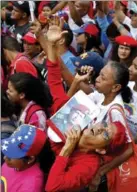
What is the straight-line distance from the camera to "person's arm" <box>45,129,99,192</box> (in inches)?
91.5

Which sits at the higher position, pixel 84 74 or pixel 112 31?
pixel 84 74

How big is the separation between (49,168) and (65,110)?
12.5 inches

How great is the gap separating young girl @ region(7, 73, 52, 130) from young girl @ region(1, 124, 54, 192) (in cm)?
46

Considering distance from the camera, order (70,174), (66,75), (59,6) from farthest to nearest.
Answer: (59,6), (66,75), (70,174)

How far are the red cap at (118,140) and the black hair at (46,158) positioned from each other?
11.9 inches

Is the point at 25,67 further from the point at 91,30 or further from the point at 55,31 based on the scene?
the point at 91,30

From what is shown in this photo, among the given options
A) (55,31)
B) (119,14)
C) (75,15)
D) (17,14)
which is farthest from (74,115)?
(17,14)

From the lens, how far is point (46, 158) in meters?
2.55

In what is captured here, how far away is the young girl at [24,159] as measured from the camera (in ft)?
7.91

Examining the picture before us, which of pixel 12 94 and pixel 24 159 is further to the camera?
pixel 12 94

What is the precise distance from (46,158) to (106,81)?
61 centimetres

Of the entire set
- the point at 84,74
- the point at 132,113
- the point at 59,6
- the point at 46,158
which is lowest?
the point at 59,6

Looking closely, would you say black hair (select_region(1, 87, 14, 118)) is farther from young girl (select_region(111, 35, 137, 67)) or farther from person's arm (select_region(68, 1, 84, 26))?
person's arm (select_region(68, 1, 84, 26))

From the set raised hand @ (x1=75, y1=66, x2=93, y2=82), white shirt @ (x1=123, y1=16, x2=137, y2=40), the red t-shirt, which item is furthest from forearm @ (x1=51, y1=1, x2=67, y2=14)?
raised hand @ (x1=75, y1=66, x2=93, y2=82)
